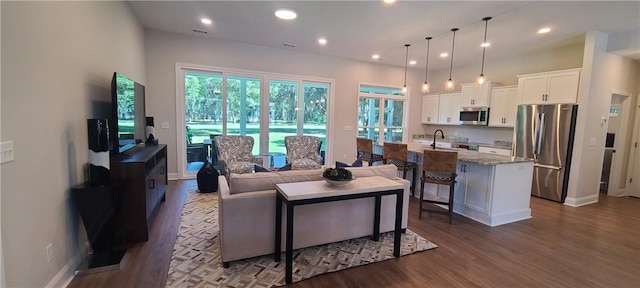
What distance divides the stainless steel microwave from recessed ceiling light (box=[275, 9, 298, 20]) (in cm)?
483

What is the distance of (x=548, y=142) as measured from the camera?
4.77m

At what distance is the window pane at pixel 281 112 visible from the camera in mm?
6102

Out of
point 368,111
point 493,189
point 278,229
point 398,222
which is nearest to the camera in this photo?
point 278,229

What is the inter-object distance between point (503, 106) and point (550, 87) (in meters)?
1.04

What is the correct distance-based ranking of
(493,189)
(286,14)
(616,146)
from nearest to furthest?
(493,189)
(286,14)
(616,146)

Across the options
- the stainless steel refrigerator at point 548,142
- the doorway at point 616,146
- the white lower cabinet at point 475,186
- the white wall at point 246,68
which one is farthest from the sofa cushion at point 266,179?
the doorway at point 616,146

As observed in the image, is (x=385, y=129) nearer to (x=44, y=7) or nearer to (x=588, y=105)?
(x=588, y=105)

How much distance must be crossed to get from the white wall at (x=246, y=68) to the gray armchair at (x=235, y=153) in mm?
1282

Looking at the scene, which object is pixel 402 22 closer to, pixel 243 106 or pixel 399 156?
pixel 399 156

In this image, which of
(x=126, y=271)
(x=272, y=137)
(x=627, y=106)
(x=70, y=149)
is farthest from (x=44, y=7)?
(x=627, y=106)

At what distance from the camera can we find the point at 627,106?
16.8 ft

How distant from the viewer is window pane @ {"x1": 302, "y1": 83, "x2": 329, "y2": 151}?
21.3 feet

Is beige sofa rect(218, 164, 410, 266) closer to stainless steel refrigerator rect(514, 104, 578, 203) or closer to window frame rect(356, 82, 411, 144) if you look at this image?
stainless steel refrigerator rect(514, 104, 578, 203)

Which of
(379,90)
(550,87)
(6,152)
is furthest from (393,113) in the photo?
(6,152)
